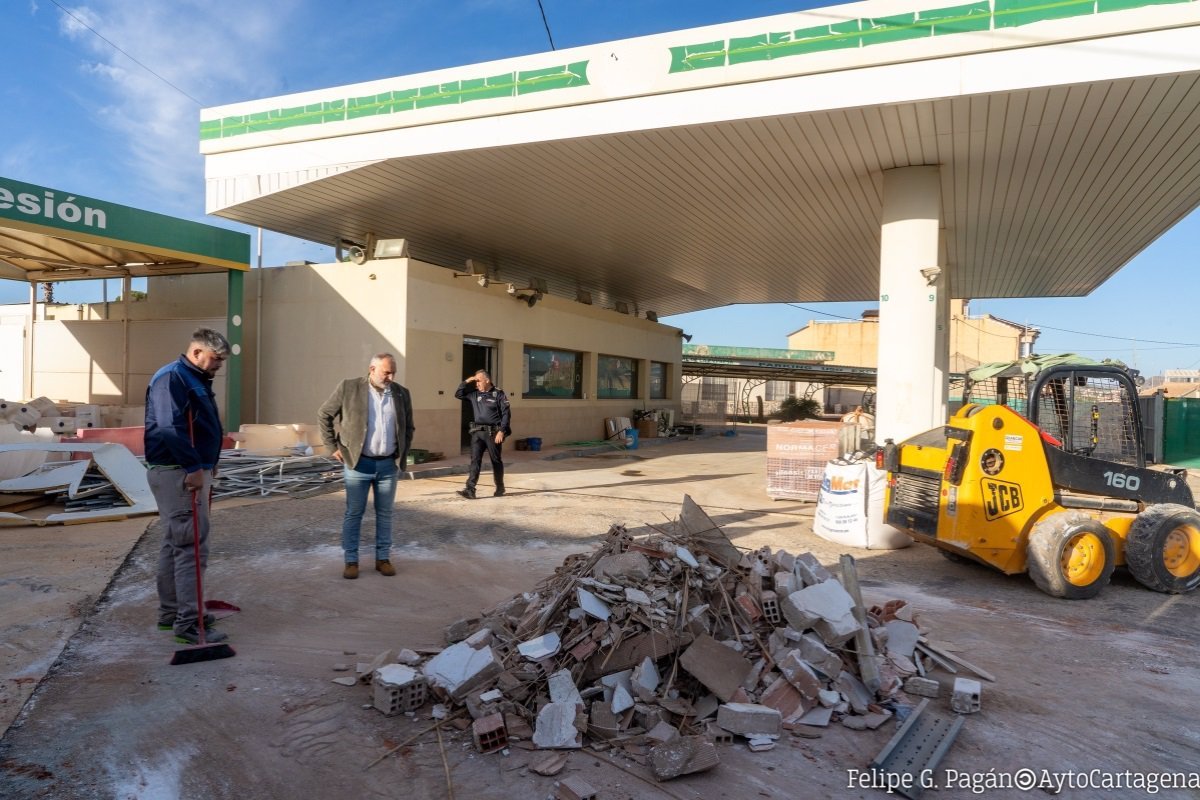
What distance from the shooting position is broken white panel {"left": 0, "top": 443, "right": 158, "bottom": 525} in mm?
7859

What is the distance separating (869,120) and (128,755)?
967 centimetres

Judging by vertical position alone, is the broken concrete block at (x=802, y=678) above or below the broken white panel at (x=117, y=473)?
below

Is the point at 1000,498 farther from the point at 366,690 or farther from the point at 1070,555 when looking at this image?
the point at 366,690

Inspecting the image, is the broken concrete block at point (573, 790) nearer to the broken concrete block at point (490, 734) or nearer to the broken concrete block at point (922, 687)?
the broken concrete block at point (490, 734)

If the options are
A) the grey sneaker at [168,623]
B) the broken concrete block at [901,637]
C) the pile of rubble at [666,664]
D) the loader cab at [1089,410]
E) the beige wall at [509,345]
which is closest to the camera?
the pile of rubble at [666,664]

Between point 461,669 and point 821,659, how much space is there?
6.29 ft

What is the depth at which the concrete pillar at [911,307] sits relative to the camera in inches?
410

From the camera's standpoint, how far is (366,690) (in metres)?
3.73

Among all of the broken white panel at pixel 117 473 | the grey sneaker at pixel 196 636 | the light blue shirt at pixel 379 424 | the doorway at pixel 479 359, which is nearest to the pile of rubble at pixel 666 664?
the grey sneaker at pixel 196 636

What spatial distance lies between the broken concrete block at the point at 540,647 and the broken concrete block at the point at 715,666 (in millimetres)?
677

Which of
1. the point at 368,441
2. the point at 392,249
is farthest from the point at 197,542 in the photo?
the point at 392,249

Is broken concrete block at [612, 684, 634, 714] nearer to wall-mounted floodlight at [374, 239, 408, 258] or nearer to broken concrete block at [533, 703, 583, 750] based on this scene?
broken concrete block at [533, 703, 583, 750]

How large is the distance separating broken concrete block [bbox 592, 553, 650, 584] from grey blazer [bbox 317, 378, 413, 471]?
2307 millimetres

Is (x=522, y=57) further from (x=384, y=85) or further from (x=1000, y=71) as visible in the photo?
(x=1000, y=71)
